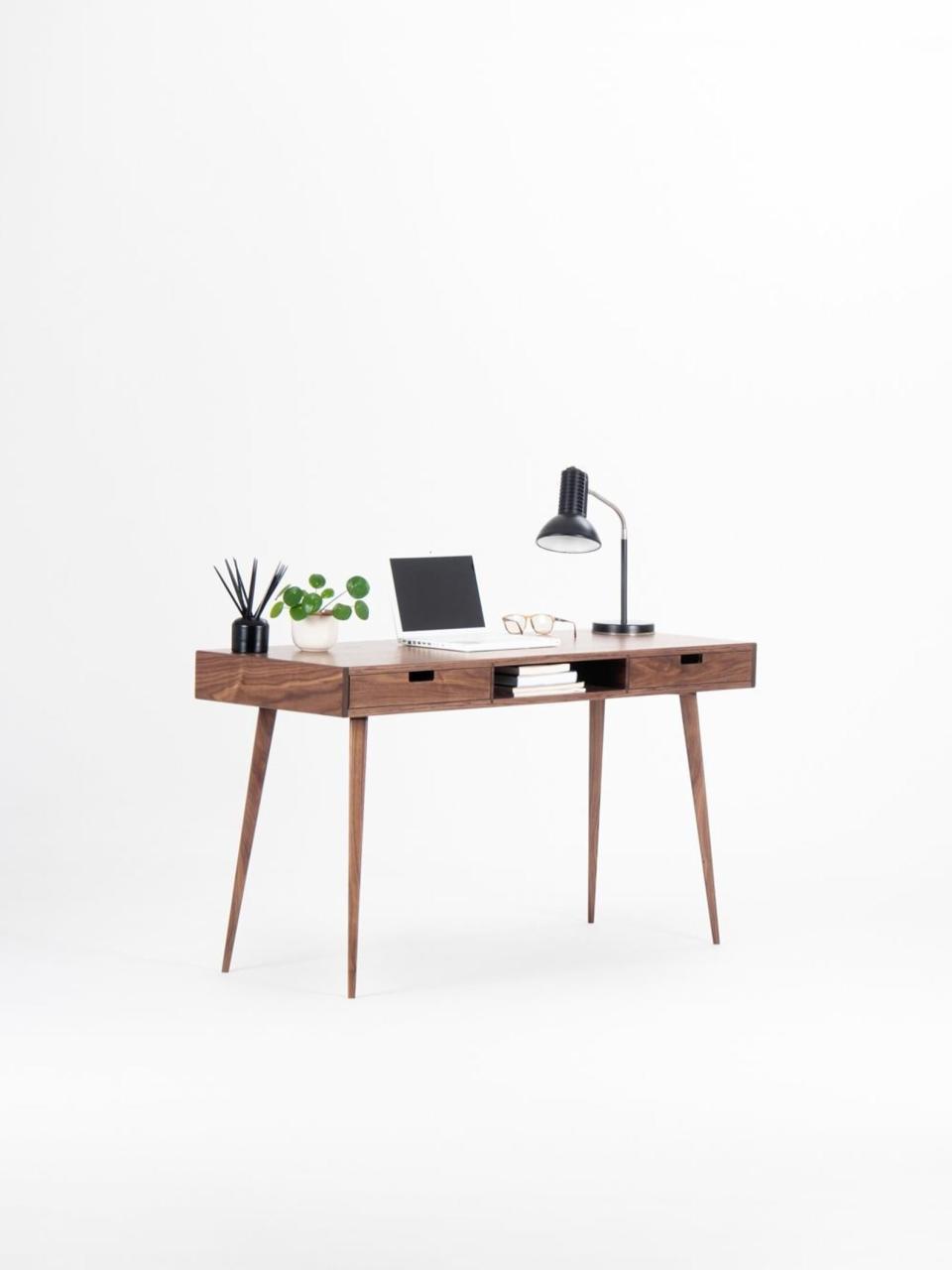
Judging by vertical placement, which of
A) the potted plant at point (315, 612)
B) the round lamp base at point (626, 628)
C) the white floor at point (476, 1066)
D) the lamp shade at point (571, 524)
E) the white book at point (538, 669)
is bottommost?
the white floor at point (476, 1066)

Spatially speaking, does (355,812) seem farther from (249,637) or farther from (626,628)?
(626,628)

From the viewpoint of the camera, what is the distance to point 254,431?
762 centimetres

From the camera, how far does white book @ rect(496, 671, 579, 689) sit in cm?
501

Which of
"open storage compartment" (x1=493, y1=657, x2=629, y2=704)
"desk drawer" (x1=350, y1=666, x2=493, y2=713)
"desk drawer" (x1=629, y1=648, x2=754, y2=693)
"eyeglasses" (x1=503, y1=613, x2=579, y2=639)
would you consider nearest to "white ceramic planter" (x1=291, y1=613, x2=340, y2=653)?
"desk drawer" (x1=350, y1=666, x2=493, y2=713)

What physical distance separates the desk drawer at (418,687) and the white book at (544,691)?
0.26ft

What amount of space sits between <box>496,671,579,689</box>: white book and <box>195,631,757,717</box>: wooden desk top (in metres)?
0.03

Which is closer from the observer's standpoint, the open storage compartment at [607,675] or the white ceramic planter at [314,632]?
the white ceramic planter at [314,632]

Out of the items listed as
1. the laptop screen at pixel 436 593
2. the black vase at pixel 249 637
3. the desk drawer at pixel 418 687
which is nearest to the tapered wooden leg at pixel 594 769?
the laptop screen at pixel 436 593

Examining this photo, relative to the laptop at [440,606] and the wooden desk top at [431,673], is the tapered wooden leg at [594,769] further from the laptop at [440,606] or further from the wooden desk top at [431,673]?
the laptop at [440,606]

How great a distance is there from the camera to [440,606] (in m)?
5.32

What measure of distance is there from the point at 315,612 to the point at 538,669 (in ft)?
1.96

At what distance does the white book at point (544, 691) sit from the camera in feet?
16.4

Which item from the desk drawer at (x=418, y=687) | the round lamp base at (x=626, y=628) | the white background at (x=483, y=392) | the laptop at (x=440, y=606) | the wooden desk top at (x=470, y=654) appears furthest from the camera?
the white background at (x=483, y=392)

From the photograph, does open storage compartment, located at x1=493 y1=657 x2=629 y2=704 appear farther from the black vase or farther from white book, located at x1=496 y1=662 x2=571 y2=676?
the black vase
